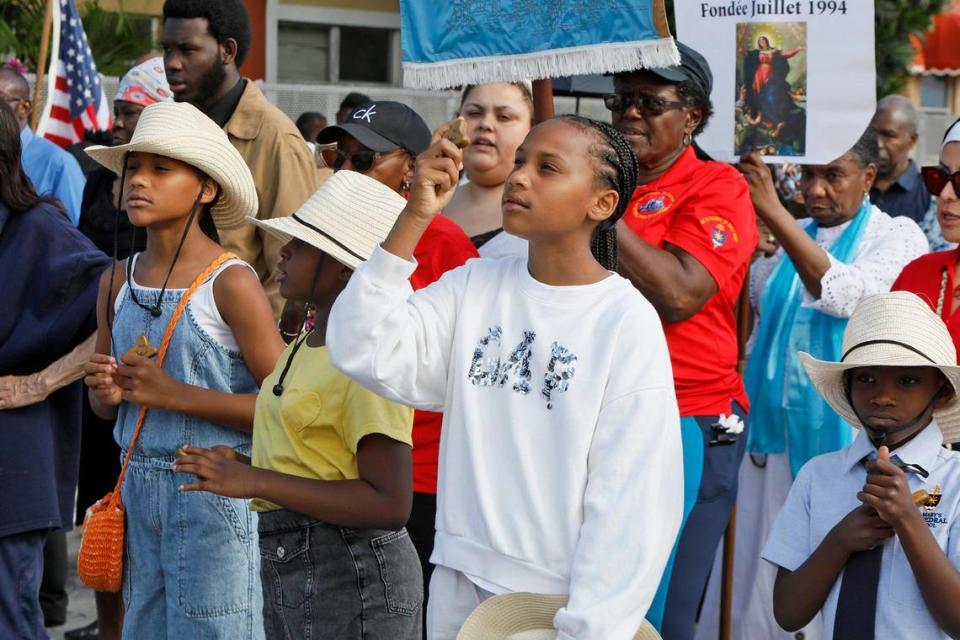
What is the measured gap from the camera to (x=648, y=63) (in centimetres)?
386

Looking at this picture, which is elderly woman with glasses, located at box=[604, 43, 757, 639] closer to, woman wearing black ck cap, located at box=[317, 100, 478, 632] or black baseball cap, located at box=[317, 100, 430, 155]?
woman wearing black ck cap, located at box=[317, 100, 478, 632]

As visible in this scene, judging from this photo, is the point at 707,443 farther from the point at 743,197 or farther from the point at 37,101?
the point at 37,101

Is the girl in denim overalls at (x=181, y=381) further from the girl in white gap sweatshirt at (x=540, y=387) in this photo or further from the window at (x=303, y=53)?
the window at (x=303, y=53)

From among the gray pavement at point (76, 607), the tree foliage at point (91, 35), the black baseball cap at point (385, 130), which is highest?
the tree foliage at point (91, 35)

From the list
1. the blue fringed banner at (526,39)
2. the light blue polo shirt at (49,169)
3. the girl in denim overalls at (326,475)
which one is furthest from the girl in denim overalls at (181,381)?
the light blue polo shirt at (49,169)

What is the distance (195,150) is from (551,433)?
5.73 ft

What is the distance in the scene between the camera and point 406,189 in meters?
4.83

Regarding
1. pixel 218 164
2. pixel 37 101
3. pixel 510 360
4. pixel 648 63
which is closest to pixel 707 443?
pixel 648 63

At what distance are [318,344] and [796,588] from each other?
53.5 inches

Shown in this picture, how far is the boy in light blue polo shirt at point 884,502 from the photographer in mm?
3246

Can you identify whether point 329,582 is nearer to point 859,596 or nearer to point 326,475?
point 326,475

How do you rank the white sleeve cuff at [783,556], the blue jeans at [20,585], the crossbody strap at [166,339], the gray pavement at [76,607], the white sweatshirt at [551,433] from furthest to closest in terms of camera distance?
the gray pavement at [76,607] < the blue jeans at [20,585] < the crossbody strap at [166,339] < the white sleeve cuff at [783,556] < the white sweatshirt at [551,433]

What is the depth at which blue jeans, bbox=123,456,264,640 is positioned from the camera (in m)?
3.83

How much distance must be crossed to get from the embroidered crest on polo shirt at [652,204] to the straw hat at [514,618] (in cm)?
168
